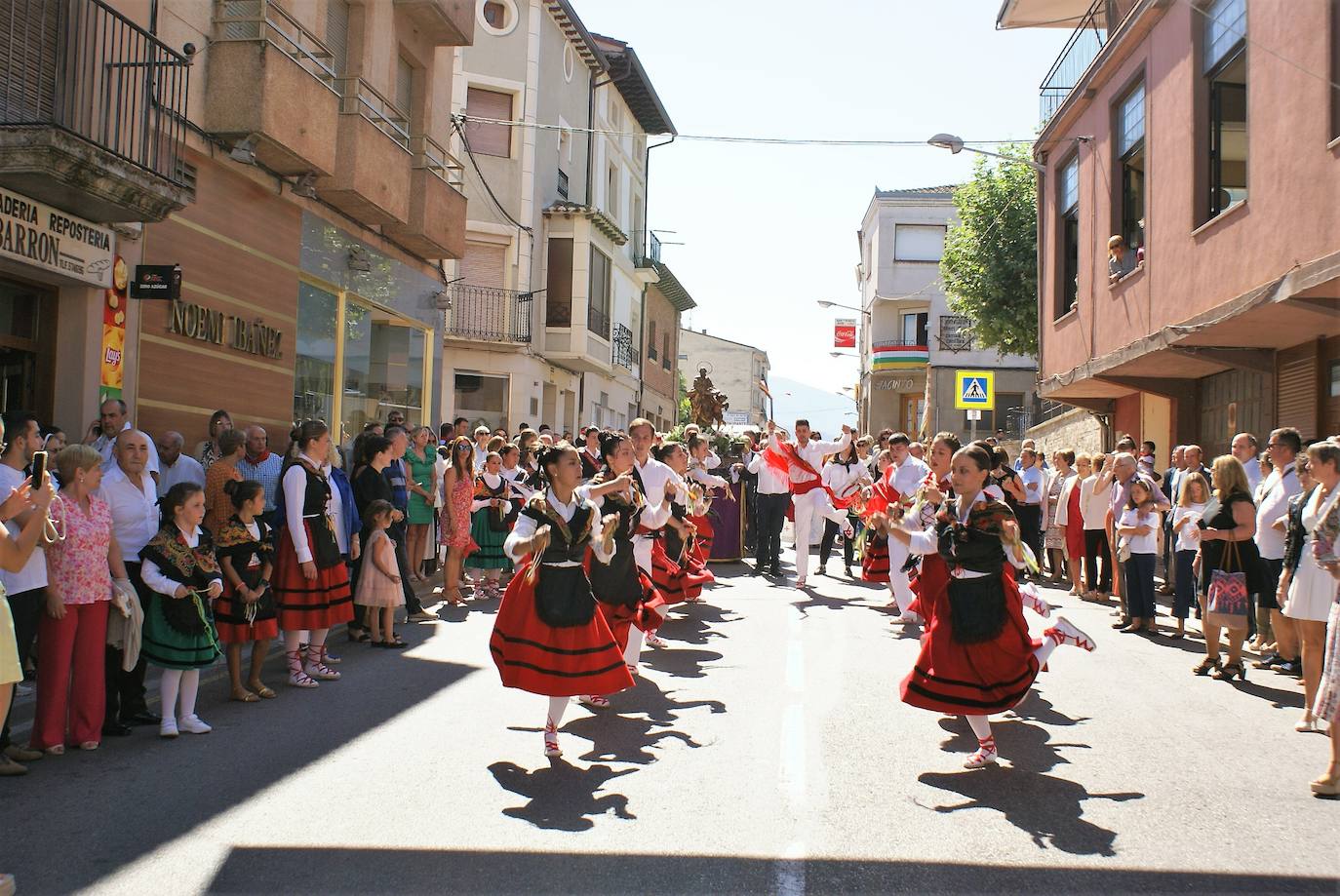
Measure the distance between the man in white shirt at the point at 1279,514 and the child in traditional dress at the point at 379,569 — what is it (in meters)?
6.91

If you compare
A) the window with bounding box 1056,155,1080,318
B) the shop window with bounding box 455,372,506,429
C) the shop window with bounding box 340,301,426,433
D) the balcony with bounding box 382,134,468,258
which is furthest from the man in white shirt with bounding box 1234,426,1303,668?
the shop window with bounding box 455,372,506,429

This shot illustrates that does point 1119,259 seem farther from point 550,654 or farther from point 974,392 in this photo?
point 550,654

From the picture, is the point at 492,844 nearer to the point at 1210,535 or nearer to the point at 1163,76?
the point at 1210,535

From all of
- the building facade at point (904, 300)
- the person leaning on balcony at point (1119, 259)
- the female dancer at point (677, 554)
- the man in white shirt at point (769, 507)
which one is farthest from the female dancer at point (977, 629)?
the building facade at point (904, 300)

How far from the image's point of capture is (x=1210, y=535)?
377 inches

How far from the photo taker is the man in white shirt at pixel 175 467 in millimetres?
9461

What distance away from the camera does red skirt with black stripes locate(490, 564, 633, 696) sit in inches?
256

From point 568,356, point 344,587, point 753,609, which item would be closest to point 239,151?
point 344,587

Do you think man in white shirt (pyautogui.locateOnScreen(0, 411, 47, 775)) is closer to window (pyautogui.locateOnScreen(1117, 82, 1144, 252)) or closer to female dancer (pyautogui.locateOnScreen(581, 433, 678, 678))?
female dancer (pyautogui.locateOnScreen(581, 433, 678, 678))

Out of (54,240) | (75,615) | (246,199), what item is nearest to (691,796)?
(75,615)

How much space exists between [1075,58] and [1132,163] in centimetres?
447

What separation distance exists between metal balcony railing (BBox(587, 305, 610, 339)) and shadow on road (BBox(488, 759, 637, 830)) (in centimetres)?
2588

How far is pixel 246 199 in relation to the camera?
14.4 meters

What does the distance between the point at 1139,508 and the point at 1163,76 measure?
27.4 ft
